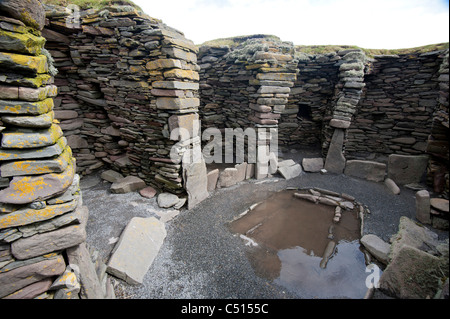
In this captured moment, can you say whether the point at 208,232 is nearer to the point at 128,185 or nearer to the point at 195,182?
the point at 195,182

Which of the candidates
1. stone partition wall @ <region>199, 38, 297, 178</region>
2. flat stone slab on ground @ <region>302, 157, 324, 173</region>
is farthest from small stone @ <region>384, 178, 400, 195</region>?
stone partition wall @ <region>199, 38, 297, 178</region>

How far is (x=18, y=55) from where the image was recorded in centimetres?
189

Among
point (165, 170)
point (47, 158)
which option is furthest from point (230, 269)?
point (47, 158)

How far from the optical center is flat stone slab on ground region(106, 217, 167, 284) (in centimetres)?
318

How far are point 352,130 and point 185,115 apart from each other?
25.1 feet

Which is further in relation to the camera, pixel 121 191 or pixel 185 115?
pixel 121 191

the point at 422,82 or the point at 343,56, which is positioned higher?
the point at 343,56

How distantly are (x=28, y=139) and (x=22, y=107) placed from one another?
309mm

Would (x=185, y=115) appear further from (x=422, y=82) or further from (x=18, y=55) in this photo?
(x=422, y=82)

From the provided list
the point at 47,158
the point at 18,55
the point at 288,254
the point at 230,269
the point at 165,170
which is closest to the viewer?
the point at 18,55

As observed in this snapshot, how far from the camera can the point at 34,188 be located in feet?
6.84

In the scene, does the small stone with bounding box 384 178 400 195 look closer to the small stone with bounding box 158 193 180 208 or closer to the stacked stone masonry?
the stacked stone masonry

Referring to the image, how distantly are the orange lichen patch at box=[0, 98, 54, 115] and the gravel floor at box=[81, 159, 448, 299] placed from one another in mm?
2521
